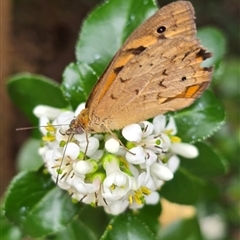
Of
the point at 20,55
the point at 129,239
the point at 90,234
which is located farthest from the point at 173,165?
the point at 20,55

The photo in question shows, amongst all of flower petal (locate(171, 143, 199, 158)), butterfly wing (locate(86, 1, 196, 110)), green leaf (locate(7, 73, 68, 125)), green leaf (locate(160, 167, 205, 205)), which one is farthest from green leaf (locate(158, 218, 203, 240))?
butterfly wing (locate(86, 1, 196, 110))

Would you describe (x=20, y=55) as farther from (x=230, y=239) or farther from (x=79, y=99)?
(x=230, y=239)

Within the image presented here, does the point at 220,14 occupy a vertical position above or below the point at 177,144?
below

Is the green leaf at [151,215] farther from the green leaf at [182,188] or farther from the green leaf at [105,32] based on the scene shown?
the green leaf at [105,32]

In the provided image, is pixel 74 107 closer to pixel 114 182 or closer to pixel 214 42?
pixel 114 182

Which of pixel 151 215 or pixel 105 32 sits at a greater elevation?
pixel 105 32

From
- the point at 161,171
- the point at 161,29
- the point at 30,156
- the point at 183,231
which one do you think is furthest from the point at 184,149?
→ the point at 30,156

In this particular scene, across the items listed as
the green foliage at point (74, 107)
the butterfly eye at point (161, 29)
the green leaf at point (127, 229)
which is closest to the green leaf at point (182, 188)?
the green foliage at point (74, 107)
